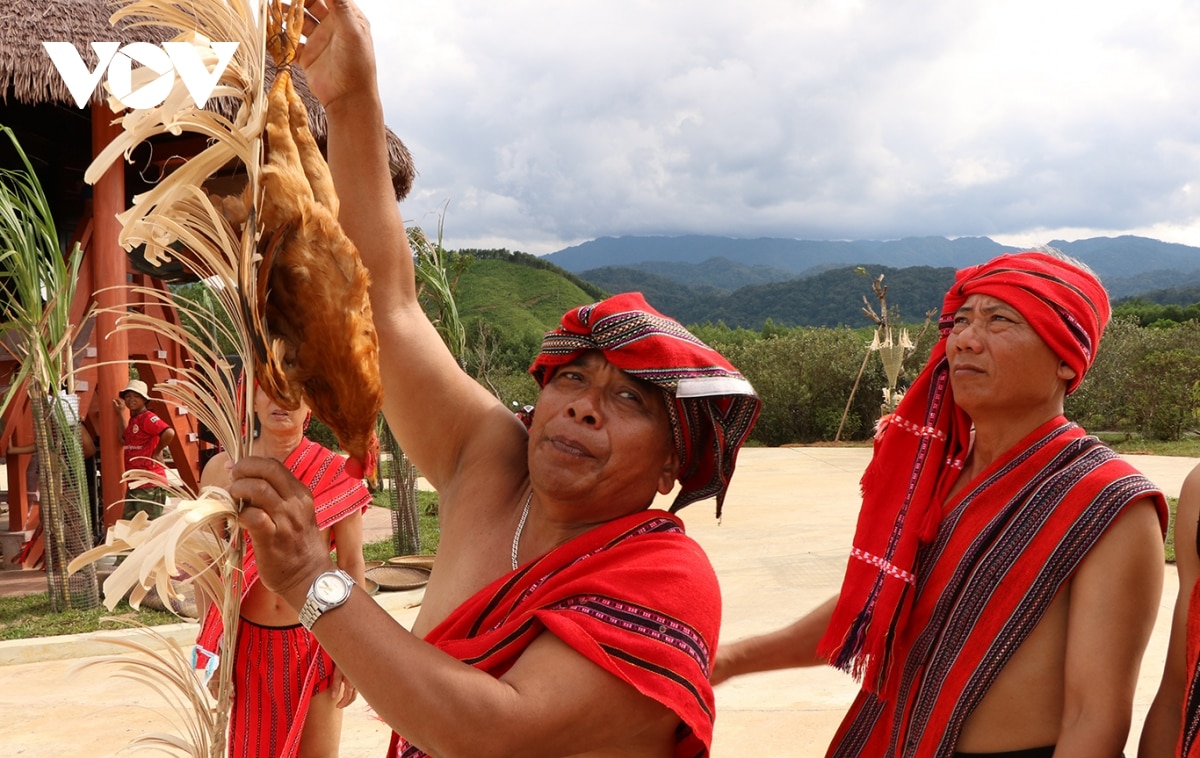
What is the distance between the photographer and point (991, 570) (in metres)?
1.76

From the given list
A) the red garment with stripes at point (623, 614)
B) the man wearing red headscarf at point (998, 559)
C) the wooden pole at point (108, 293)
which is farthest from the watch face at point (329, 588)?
the wooden pole at point (108, 293)

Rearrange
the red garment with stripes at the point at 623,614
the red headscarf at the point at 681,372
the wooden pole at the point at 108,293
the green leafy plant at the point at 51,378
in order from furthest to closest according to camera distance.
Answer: the wooden pole at the point at 108,293 → the green leafy plant at the point at 51,378 → the red headscarf at the point at 681,372 → the red garment with stripes at the point at 623,614

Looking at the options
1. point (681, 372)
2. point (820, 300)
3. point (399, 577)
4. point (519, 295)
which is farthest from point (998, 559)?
point (820, 300)

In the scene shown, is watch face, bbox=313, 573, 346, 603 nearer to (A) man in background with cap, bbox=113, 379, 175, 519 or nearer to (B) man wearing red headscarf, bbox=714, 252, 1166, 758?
(B) man wearing red headscarf, bbox=714, 252, 1166, 758

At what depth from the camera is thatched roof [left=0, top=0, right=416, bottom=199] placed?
6.16 meters

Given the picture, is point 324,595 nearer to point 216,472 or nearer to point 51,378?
point 216,472

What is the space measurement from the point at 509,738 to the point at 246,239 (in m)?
0.72

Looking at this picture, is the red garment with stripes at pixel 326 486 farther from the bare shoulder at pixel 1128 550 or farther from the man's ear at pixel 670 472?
the bare shoulder at pixel 1128 550

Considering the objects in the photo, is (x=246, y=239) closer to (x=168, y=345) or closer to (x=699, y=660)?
(x=699, y=660)

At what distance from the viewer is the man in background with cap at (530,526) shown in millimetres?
1163

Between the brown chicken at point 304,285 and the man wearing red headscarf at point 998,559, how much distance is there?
1215mm

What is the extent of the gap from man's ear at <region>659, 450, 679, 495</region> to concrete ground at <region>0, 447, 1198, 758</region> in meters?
0.93

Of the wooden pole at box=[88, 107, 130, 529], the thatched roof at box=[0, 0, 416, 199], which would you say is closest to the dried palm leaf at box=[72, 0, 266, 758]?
the thatched roof at box=[0, 0, 416, 199]

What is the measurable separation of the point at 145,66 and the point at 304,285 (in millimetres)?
288
